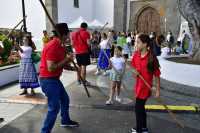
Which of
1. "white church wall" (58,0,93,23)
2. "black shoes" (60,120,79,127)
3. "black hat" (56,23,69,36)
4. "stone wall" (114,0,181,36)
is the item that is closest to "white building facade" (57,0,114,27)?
"white church wall" (58,0,93,23)

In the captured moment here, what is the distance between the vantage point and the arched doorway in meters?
25.4

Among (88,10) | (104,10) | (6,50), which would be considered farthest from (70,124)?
(88,10)

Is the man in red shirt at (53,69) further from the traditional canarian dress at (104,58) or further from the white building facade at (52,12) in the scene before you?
the white building facade at (52,12)

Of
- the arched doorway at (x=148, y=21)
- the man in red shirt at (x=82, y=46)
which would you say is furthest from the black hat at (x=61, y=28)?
the arched doorway at (x=148, y=21)

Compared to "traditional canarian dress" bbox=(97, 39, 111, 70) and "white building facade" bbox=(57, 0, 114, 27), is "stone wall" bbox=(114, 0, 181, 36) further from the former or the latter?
"traditional canarian dress" bbox=(97, 39, 111, 70)

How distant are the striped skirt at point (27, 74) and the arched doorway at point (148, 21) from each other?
1841 cm

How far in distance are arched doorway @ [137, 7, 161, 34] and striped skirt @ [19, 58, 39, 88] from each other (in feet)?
60.4

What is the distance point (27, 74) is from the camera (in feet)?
25.6

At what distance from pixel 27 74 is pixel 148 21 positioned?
1961cm

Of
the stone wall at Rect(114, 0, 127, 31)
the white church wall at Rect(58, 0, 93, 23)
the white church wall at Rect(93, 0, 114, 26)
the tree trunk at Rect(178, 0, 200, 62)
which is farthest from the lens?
the white church wall at Rect(93, 0, 114, 26)

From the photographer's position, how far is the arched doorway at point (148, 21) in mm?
25391

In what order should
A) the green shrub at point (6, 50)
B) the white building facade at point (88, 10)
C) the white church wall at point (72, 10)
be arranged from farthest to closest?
the white building facade at point (88, 10) → the white church wall at point (72, 10) → the green shrub at point (6, 50)

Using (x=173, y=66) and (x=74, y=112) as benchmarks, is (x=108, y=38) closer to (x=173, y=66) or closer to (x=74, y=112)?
(x=173, y=66)

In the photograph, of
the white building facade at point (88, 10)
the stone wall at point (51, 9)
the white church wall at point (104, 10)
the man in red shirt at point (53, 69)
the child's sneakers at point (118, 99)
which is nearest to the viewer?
the man in red shirt at point (53, 69)
